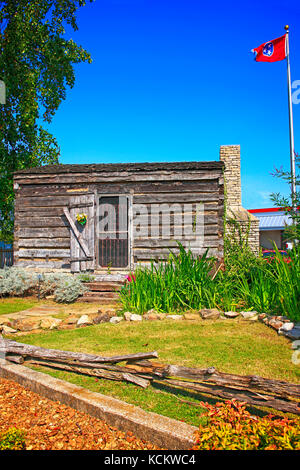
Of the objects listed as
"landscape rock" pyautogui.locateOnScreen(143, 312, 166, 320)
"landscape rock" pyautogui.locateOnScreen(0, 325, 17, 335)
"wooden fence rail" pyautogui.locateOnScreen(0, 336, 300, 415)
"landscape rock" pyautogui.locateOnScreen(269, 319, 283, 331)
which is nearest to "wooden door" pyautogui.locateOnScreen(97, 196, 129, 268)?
"landscape rock" pyautogui.locateOnScreen(143, 312, 166, 320)

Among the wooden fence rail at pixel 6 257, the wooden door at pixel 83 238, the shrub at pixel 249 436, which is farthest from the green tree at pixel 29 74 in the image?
the shrub at pixel 249 436

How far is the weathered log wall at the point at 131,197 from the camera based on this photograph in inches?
447

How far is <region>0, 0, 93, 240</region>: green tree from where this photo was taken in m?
16.8

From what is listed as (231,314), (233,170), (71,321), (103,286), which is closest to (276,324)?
(231,314)

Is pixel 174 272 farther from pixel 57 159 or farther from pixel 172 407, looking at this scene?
pixel 57 159

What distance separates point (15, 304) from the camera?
990 centimetres

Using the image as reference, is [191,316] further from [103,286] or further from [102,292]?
[103,286]

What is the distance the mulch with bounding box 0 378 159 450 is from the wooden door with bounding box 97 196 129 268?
8.96 meters

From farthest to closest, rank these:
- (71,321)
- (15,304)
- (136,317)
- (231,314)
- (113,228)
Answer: (113,228), (15,304), (71,321), (136,317), (231,314)

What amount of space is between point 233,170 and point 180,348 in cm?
1525

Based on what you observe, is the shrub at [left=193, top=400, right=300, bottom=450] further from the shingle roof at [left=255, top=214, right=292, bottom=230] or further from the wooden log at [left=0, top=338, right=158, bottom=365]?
the shingle roof at [left=255, top=214, right=292, bottom=230]

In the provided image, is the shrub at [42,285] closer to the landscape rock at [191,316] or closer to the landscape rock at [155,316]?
the landscape rock at [155,316]

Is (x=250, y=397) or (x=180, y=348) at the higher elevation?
(x=250, y=397)
